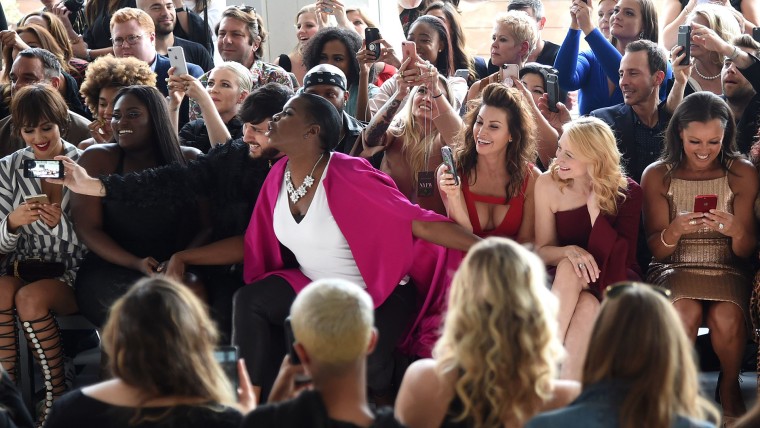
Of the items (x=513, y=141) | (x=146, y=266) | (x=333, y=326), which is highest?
(x=513, y=141)

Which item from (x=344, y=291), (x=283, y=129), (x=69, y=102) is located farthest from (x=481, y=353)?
(x=69, y=102)

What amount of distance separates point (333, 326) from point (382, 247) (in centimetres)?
154

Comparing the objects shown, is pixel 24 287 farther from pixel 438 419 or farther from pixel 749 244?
pixel 749 244

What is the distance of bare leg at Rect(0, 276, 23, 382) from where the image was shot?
4211 mm

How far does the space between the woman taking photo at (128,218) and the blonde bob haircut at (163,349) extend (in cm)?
169

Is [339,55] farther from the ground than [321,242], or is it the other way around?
[339,55]

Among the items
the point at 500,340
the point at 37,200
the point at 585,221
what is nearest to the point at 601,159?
the point at 585,221

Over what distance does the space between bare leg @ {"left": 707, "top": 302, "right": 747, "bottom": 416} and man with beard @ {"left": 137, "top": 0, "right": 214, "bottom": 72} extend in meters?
3.41

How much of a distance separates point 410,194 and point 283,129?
27.5 inches

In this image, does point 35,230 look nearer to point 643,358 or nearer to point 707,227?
point 707,227

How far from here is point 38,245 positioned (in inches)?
176

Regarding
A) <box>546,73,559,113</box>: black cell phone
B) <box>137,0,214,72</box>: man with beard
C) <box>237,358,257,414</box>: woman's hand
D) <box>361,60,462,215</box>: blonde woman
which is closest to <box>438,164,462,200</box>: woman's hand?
<box>361,60,462,215</box>: blonde woman

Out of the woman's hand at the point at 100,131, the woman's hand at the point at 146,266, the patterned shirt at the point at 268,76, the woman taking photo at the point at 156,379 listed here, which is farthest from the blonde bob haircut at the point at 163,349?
the patterned shirt at the point at 268,76

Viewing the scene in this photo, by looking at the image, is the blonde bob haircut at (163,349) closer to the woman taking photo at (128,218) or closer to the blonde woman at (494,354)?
the blonde woman at (494,354)
